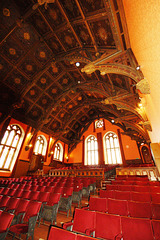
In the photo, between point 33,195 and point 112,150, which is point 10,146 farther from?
point 112,150

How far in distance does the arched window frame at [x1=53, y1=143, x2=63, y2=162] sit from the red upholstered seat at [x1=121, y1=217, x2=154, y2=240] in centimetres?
1402

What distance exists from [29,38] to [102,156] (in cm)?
A: 1475

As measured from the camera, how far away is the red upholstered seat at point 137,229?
4.65 ft

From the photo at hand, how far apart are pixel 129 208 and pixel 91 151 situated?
1441 cm

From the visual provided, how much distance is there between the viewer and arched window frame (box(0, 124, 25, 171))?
9219 millimetres

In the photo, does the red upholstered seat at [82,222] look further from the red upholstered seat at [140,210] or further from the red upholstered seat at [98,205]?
the red upholstered seat at [140,210]

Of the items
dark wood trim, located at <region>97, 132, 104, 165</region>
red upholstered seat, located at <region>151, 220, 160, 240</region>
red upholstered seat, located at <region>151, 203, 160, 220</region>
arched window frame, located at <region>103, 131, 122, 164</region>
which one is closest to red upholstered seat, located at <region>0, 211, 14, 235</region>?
red upholstered seat, located at <region>151, 220, 160, 240</region>

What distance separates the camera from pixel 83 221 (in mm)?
1848

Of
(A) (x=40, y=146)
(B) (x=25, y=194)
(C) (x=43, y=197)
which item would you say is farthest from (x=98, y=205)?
(A) (x=40, y=146)

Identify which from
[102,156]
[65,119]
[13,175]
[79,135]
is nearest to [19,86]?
[65,119]

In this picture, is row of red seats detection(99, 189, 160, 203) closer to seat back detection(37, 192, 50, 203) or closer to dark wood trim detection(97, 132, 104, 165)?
seat back detection(37, 192, 50, 203)

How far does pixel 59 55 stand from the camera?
889 cm

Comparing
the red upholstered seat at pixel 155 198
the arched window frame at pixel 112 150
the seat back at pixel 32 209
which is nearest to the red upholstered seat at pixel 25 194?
the seat back at pixel 32 209

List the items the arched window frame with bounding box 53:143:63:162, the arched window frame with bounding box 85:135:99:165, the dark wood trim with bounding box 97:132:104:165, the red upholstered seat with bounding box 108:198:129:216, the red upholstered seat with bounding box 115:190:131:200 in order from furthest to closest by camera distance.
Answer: the arched window frame with bounding box 85:135:99:165 → the arched window frame with bounding box 53:143:63:162 → the dark wood trim with bounding box 97:132:104:165 → the red upholstered seat with bounding box 115:190:131:200 → the red upholstered seat with bounding box 108:198:129:216
